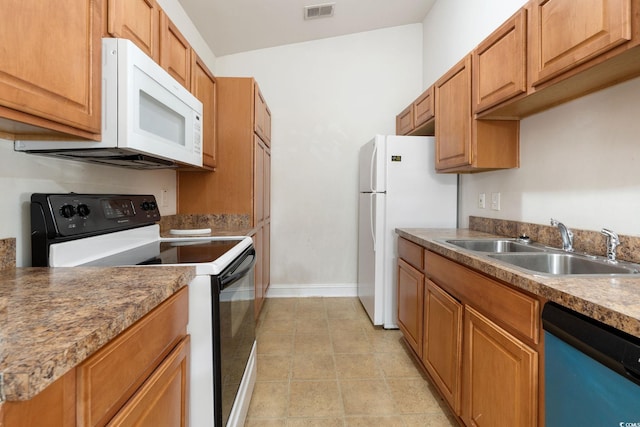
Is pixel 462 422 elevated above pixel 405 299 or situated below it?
below

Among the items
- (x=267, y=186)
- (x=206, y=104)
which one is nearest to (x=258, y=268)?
(x=267, y=186)

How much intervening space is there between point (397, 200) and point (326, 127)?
4.45ft

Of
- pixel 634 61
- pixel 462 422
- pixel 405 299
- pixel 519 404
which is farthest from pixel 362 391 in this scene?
pixel 634 61

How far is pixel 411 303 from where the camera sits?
216 cm

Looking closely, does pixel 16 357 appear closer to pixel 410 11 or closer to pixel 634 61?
pixel 634 61

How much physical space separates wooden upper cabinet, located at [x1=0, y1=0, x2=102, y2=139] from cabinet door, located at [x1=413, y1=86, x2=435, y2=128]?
217 cm

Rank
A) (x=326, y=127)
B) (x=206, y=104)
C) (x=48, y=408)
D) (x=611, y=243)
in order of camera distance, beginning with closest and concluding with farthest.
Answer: (x=48, y=408) < (x=611, y=243) < (x=206, y=104) < (x=326, y=127)

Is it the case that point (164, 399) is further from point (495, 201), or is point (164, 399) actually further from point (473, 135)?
point (495, 201)


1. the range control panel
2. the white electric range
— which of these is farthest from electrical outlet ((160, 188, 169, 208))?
the white electric range

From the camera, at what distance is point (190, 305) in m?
1.09

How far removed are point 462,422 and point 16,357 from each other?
5.63ft

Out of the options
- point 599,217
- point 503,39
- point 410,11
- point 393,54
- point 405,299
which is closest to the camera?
point 599,217

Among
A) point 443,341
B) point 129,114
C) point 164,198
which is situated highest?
point 129,114

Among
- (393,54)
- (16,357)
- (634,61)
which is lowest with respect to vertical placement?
(16,357)
